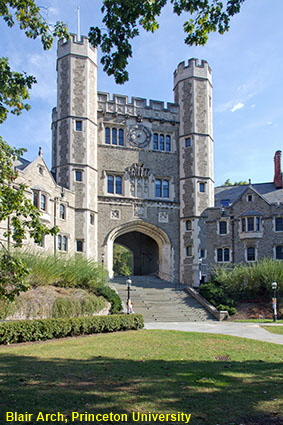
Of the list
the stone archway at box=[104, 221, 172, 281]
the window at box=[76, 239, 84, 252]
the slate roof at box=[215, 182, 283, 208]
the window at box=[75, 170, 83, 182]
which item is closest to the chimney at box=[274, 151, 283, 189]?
the slate roof at box=[215, 182, 283, 208]

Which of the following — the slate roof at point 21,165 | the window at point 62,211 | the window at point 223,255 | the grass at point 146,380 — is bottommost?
the grass at point 146,380

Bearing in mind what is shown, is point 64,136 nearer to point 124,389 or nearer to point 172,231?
point 172,231

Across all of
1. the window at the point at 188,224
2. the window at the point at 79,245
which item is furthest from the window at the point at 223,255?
the window at the point at 79,245

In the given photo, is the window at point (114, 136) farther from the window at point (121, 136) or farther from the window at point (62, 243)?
the window at point (62, 243)

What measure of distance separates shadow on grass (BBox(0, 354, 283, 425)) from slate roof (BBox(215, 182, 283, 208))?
28930 mm

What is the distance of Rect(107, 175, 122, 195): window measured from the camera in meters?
35.8

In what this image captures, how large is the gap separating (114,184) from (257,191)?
13.1 m

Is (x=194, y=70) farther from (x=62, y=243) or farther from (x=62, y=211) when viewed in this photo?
(x=62, y=243)

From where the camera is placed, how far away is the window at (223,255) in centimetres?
3556

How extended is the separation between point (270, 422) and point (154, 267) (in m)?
36.0

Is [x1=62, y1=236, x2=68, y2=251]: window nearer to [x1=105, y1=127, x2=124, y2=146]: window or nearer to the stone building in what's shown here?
the stone building

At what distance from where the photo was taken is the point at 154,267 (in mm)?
41438

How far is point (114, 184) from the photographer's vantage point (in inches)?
1415

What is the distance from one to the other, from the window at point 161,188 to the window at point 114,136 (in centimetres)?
451
